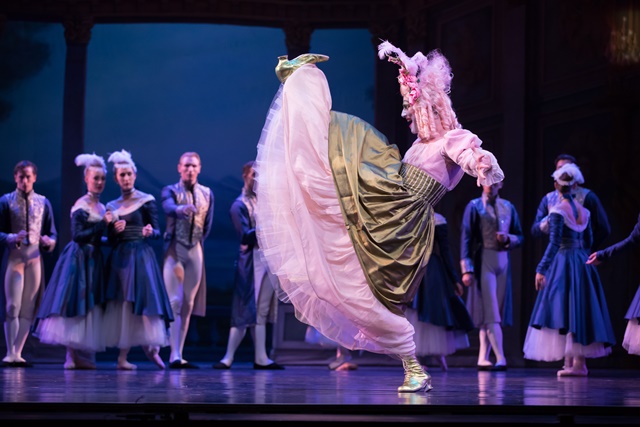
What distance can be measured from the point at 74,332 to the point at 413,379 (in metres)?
3.56

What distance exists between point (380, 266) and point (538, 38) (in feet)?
17.6

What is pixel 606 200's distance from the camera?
8.48 m

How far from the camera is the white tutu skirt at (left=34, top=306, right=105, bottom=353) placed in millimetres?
7184

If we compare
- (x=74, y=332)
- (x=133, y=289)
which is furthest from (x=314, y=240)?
(x=74, y=332)

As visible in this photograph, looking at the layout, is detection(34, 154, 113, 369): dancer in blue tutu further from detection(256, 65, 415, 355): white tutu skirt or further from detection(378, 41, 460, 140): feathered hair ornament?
detection(378, 41, 460, 140): feathered hair ornament

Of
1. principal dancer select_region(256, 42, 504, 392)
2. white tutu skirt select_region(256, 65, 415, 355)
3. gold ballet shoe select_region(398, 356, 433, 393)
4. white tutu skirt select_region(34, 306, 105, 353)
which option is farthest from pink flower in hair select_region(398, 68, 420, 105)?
white tutu skirt select_region(34, 306, 105, 353)

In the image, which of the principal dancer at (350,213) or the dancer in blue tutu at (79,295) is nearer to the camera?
the principal dancer at (350,213)

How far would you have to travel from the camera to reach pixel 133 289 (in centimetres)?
723

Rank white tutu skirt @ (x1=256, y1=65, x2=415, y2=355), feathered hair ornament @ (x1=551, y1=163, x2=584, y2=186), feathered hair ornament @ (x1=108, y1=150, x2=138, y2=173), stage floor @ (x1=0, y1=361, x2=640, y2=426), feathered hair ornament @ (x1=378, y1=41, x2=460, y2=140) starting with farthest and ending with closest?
feathered hair ornament @ (x1=108, y1=150, x2=138, y2=173) → feathered hair ornament @ (x1=551, y1=163, x2=584, y2=186) → feathered hair ornament @ (x1=378, y1=41, x2=460, y2=140) → white tutu skirt @ (x1=256, y1=65, x2=415, y2=355) → stage floor @ (x1=0, y1=361, x2=640, y2=426)

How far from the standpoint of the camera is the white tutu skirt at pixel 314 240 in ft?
14.6

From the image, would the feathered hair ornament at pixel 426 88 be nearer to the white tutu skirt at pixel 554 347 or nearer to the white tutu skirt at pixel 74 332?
the white tutu skirt at pixel 554 347

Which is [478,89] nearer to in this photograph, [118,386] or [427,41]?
[427,41]

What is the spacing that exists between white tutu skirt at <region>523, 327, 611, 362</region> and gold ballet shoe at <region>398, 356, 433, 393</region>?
8.83ft

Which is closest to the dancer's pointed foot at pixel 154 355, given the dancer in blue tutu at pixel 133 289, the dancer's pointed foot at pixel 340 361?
the dancer in blue tutu at pixel 133 289
